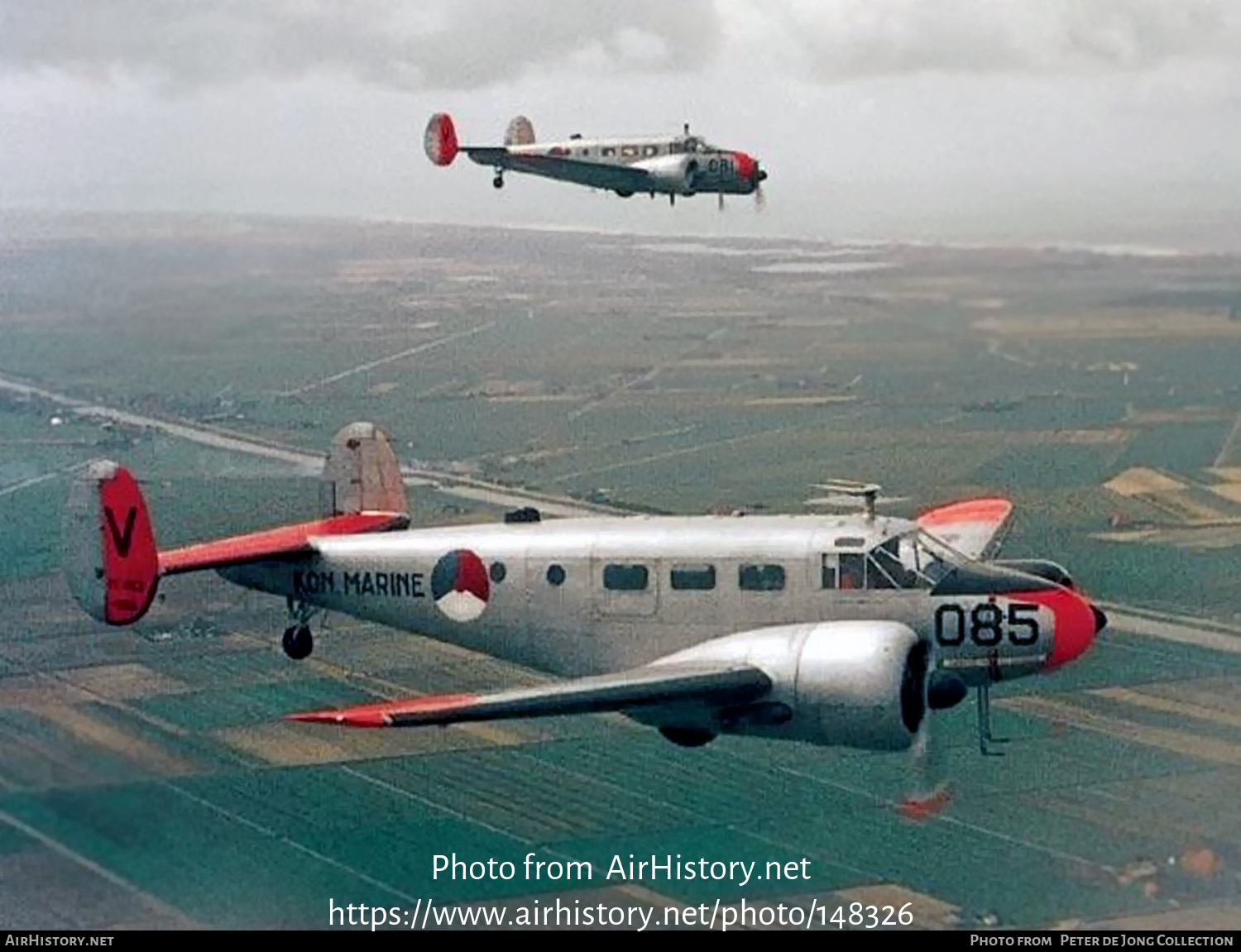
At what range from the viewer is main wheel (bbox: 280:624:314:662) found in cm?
2495

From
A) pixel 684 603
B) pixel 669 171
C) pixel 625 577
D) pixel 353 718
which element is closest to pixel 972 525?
pixel 684 603

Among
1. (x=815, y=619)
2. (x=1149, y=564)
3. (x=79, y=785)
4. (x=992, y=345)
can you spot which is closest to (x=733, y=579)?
(x=815, y=619)

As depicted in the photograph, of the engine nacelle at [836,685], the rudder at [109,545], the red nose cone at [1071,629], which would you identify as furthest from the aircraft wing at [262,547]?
the red nose cone at [1071,629]

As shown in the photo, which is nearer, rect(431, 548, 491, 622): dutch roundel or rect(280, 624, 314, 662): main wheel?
rect(431, 548, 491, 622): dutch roundel

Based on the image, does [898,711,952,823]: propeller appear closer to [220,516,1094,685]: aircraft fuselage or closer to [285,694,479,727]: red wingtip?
[220,516,1094,685]: aircraft fuselage

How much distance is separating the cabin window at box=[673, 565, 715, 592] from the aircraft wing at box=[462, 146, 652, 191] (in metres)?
7.44

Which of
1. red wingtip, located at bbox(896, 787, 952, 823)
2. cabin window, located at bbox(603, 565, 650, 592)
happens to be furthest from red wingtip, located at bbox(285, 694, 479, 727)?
red wingtip, located at bbox(896, 787, 952, 823)

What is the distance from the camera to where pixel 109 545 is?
23.7 meters

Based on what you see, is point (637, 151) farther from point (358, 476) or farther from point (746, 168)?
point (358, 476)

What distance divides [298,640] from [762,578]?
596 centimetres

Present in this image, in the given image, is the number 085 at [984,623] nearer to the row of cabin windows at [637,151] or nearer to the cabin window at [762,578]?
the cabin window at [762,578]

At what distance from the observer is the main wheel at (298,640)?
2495cm

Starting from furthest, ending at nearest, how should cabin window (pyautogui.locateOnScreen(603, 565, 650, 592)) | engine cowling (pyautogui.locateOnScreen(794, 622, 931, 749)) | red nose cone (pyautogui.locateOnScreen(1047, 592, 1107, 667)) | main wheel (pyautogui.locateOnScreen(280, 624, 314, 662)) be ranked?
1. main wheel (pyautogui.locateOnScreen(280, 624, 314, 662))
2. cabin window (pyautogui.locateOnScreen(603, 565, 650, 592))
3. red nose cone (pyautogui.locateOnScreen(1047, 592, 1107, 667))
4. engine cowling (pyautogui.locateOnScreen(794, 622, 931, 749))

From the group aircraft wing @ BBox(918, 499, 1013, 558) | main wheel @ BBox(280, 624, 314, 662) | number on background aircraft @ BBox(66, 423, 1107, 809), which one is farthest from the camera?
main wheel @ BBox(280, 624, 314, 662)
